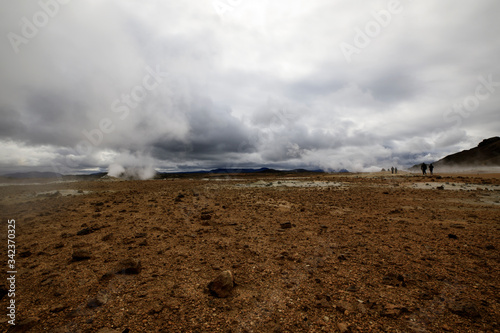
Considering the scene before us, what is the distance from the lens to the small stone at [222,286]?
4.53 metres

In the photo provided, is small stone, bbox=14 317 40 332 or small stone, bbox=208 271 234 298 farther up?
small stone, bbox=208 271 234 298

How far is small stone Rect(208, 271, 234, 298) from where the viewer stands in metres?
4.53

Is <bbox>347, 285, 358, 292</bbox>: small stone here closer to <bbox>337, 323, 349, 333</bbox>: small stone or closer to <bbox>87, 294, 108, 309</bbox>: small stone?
<bbox>337, 323, 349, 333</bbox>: small stone

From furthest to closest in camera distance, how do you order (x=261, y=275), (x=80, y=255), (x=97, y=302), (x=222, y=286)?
(x=80, y=255) < (x=261, y=275) < (x=222, y=286) < (x=97, y=302)

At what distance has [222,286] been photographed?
181 inches

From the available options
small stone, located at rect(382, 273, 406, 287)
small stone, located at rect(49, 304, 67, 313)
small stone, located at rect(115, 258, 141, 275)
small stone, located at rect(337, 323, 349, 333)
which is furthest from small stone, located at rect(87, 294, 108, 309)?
small stone, located at rect(382, 273, 406, 287)

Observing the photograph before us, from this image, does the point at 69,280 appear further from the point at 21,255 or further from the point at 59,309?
the point at 21,255

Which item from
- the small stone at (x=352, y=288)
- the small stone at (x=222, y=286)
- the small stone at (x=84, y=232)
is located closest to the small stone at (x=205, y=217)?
the small stone at (x=84, y=232)

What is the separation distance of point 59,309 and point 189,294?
7.33 ft

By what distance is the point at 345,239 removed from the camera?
7.80 meters

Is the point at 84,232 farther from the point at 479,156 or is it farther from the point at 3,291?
the point at 479,156

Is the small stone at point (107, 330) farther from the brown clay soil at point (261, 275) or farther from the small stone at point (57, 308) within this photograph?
the small stone at point (57, 308)

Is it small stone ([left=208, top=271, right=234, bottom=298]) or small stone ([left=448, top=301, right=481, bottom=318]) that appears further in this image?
Result: small stone ([left=208, top=271, right=234, bottom=298])

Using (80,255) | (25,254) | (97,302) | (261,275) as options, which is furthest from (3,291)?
(261,275)
